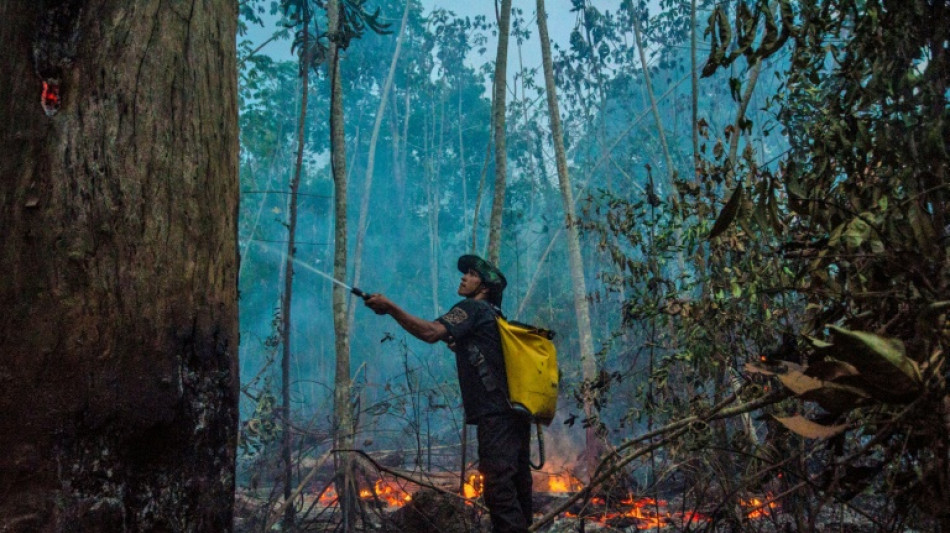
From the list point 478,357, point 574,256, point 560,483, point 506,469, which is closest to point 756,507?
point 506,469

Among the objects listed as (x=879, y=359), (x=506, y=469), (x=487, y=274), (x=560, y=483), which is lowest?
(x=560, y=483)

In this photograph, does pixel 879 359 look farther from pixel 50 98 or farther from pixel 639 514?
pixel 639 514

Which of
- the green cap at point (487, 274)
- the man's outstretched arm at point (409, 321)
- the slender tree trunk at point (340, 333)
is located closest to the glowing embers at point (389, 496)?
the slender tree trunk at point (340, 333)

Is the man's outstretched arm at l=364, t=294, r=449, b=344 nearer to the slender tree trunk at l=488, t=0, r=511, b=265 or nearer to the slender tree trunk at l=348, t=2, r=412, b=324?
the slender tree trunk at l=488, t=0, r=511, b=265

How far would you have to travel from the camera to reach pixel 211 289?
5.40 ft

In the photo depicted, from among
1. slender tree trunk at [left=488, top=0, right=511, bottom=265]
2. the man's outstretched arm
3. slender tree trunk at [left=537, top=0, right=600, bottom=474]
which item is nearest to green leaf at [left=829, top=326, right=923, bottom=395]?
the man's outstretched arm

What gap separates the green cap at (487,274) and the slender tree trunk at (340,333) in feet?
5.89

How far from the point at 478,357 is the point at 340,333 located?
272cm

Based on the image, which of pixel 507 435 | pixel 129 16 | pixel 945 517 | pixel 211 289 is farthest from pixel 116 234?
pixel 507 435

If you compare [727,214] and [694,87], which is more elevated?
[694,87]

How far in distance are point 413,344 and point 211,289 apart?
33102mm

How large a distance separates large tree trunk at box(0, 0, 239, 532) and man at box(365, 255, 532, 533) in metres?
2.07

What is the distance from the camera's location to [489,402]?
3.83m

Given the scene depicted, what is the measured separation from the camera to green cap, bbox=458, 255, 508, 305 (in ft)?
13.9
